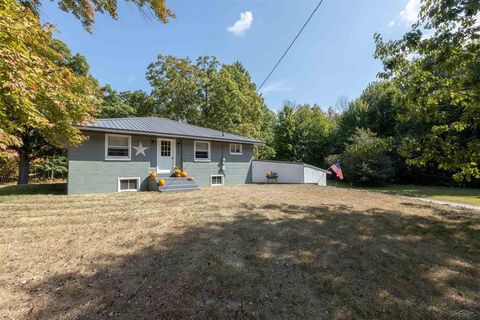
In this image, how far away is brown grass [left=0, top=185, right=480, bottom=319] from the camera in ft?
7.73

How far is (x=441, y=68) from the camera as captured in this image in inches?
198

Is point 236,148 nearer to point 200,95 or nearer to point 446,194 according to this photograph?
point 200,95

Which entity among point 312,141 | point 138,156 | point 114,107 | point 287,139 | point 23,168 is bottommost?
point 23,168

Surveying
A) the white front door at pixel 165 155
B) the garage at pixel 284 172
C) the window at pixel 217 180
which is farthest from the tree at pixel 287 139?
the white front door at pixel 165 155

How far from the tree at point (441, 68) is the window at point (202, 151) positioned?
878 centimetres

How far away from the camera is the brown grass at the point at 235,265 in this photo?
236cm

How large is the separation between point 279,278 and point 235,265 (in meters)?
0.65

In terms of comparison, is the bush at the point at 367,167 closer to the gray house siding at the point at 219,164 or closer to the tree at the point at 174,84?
the gray house siding at the point at 219,164

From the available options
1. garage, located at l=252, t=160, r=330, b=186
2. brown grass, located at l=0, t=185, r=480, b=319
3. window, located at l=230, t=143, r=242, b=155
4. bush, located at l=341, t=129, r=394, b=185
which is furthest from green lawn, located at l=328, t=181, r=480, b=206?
window, located at l=230, t=143, r=242, b=155

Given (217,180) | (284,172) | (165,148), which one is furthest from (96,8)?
(284,172)

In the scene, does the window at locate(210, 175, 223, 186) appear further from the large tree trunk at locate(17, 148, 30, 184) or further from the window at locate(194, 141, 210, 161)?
the large tree trunk at locate(17, 148, 30, 184)

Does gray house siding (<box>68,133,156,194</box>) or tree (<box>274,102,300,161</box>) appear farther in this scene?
tree (<box>274,102,300,161</box>)

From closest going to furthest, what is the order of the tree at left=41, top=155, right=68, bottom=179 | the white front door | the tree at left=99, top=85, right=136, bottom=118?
the white front door
the tree at left=41, top=155, right=68, bottom=179
the tree at left=99, top=85, right=136, bottom=118

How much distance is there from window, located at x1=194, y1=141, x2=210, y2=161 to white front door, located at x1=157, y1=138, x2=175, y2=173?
1.30 meters
